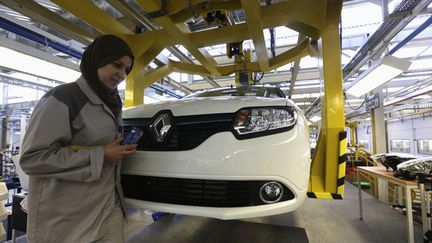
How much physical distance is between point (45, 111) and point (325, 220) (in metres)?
2.80

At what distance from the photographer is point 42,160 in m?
0.97

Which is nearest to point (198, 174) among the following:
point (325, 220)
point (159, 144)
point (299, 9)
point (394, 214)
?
point (159, 144)

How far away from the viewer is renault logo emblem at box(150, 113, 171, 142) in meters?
1.32

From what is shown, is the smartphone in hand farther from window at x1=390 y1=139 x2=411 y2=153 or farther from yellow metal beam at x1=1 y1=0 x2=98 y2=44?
window at x1=390 y1=139 x2=411 y2=153

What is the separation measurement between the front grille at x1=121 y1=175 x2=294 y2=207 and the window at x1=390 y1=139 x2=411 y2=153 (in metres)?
15.3

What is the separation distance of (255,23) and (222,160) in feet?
4.28

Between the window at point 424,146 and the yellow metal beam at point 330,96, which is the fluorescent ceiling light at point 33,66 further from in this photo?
the window at point 424,146

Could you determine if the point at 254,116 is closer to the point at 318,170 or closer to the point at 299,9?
the point at 318,170

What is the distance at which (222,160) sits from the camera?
3.72ft

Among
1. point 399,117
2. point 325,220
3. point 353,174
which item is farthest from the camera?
point 399,117

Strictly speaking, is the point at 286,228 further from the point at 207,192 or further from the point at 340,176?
the point at 207,192

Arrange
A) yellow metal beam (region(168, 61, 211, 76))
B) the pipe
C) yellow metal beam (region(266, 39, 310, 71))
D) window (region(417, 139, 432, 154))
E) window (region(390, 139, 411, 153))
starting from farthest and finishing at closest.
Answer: window (region(390, 139, 411, 153)), window (region(417, 139, 432, 154)), yellow metal beam (region(168, 61, 211, 76)), yellow metal beam (region(266, 39, 310, 71)), the pipe

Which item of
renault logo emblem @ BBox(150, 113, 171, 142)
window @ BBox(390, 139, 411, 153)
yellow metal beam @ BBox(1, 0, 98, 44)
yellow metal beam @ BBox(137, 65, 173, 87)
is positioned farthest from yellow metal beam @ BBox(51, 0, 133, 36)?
window @ BBox(390, 139, 411, 153)

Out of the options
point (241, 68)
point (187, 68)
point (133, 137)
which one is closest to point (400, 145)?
point (241, 68)
